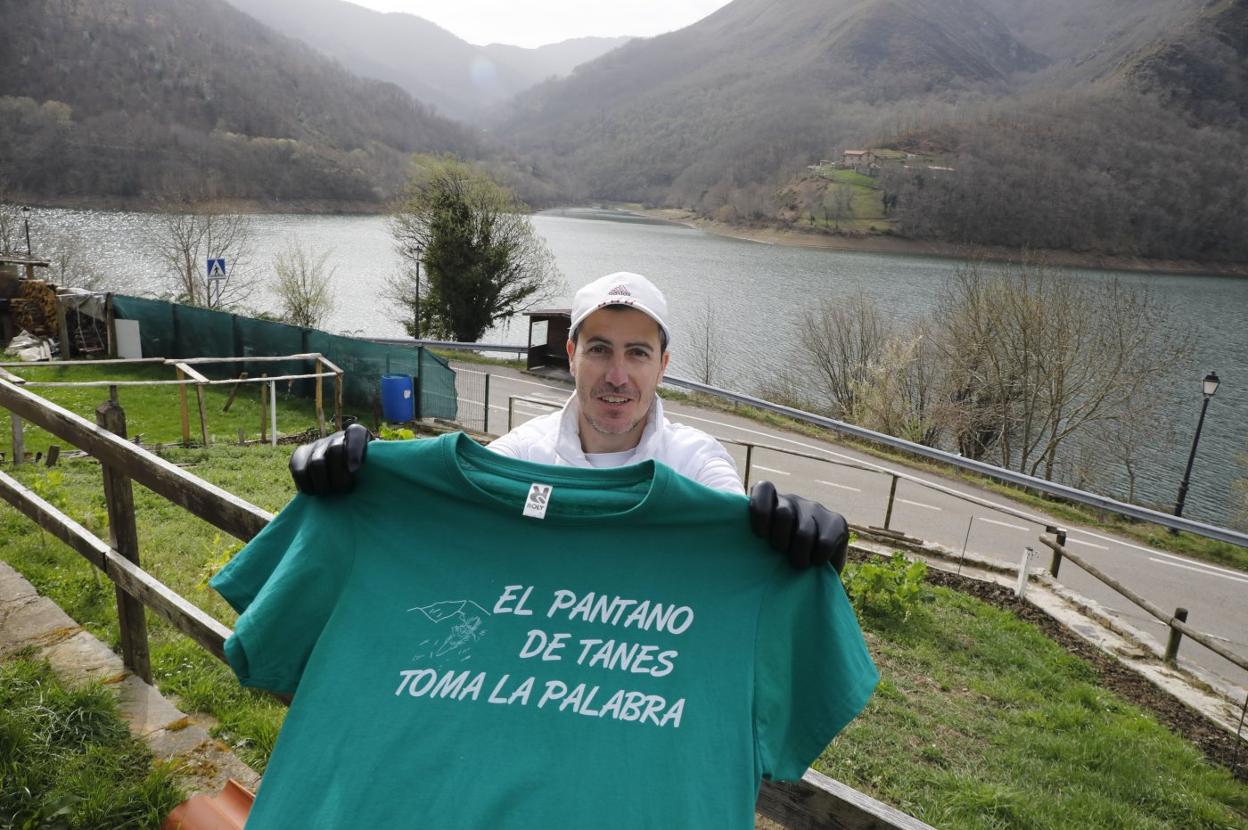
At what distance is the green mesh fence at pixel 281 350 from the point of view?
21.6 m

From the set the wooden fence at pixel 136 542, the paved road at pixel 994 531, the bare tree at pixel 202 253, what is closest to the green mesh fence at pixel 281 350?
the paved road at pixel 994 531

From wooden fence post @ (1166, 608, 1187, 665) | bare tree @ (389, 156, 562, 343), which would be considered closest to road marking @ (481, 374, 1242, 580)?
wooden fence post @ (1166, 608, 1187, 665)

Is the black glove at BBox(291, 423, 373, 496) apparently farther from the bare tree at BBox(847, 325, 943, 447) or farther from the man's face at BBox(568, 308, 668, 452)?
the bare tree at BBox(847, 325, 943, 447)

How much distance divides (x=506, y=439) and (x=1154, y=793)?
20.2 ft

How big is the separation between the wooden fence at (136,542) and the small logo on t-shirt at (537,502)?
95 centimetres

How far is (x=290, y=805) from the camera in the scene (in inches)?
61.2

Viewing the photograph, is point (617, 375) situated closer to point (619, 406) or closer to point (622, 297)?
point (619, 406)

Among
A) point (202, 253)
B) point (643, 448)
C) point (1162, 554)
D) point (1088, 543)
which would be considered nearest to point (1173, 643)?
point (643, 448)

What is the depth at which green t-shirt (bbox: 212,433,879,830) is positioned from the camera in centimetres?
153

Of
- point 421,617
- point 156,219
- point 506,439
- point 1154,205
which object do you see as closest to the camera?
point 421,617

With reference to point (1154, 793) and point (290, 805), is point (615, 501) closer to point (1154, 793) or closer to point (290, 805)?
point (290, 805)

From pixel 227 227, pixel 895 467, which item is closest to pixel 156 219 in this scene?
pixel 227 227

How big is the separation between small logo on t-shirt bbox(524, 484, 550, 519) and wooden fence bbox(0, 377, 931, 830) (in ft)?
3.11

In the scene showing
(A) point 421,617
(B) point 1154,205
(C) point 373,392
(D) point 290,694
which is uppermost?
(B) point 1154,205
